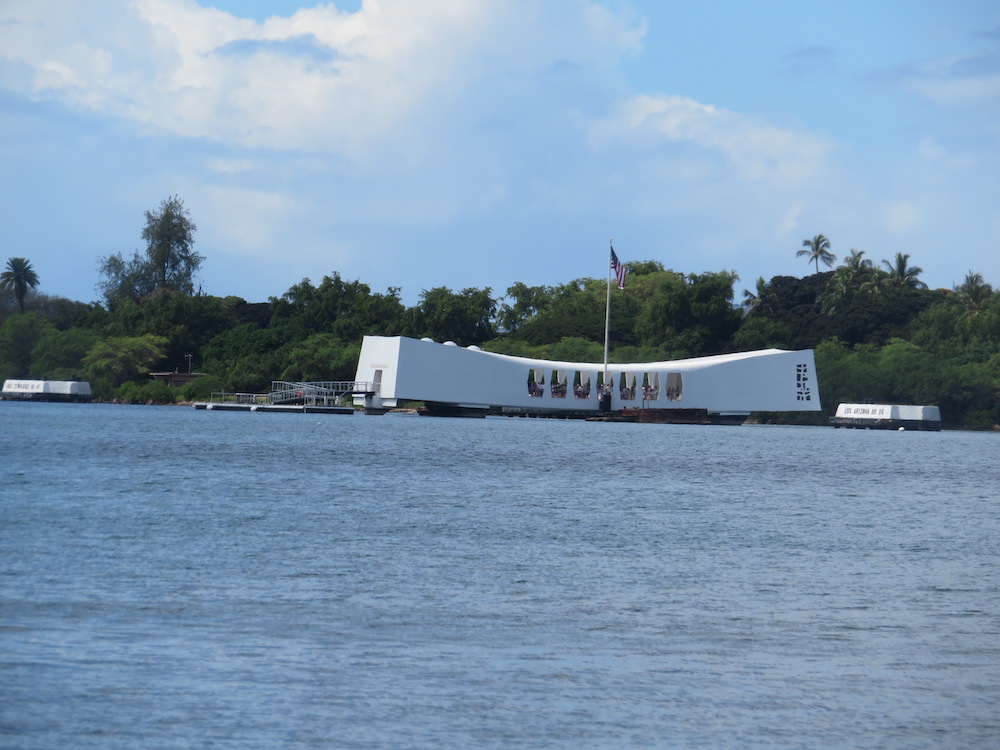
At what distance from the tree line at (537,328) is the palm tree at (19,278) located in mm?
312

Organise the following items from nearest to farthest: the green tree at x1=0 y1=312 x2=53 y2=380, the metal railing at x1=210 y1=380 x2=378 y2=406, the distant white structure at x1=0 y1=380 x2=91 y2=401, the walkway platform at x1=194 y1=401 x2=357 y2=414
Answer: the walkway platform at x1=194 y1=401 x2=357 y2=414, the metal railing at x1=210 y1=380 x2=378 y2=406, the distant white structure at x1=0 y1=380 x2=91 y2=401, the green tree at x1=0 y1=312 x2=53 y2=380

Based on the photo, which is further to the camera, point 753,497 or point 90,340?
point 90,340

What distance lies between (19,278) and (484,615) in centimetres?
9212

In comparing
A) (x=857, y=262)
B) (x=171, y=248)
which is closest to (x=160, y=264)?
(x=171, y=248)

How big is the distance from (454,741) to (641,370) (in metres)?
60.4

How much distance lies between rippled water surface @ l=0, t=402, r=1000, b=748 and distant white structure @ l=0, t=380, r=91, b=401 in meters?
56.5

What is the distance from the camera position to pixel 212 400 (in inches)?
2923

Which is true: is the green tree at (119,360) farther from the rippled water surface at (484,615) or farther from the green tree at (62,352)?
the rippled water surface at (484,615)

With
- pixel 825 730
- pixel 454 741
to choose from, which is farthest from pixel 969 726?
pixel 454 741

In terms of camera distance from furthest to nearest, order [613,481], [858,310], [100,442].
A: [858,310], [100,442], [613,481]

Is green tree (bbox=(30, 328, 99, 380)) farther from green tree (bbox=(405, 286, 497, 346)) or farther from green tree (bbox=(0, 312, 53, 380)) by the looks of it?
green tree (bbox=(405, 286, 497, 346))

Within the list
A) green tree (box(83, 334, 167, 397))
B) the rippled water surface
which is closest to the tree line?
green tree (box(83, 334, 167, 397))

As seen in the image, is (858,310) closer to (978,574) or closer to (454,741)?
(978,574)

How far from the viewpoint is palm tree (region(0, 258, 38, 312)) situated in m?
93.9
